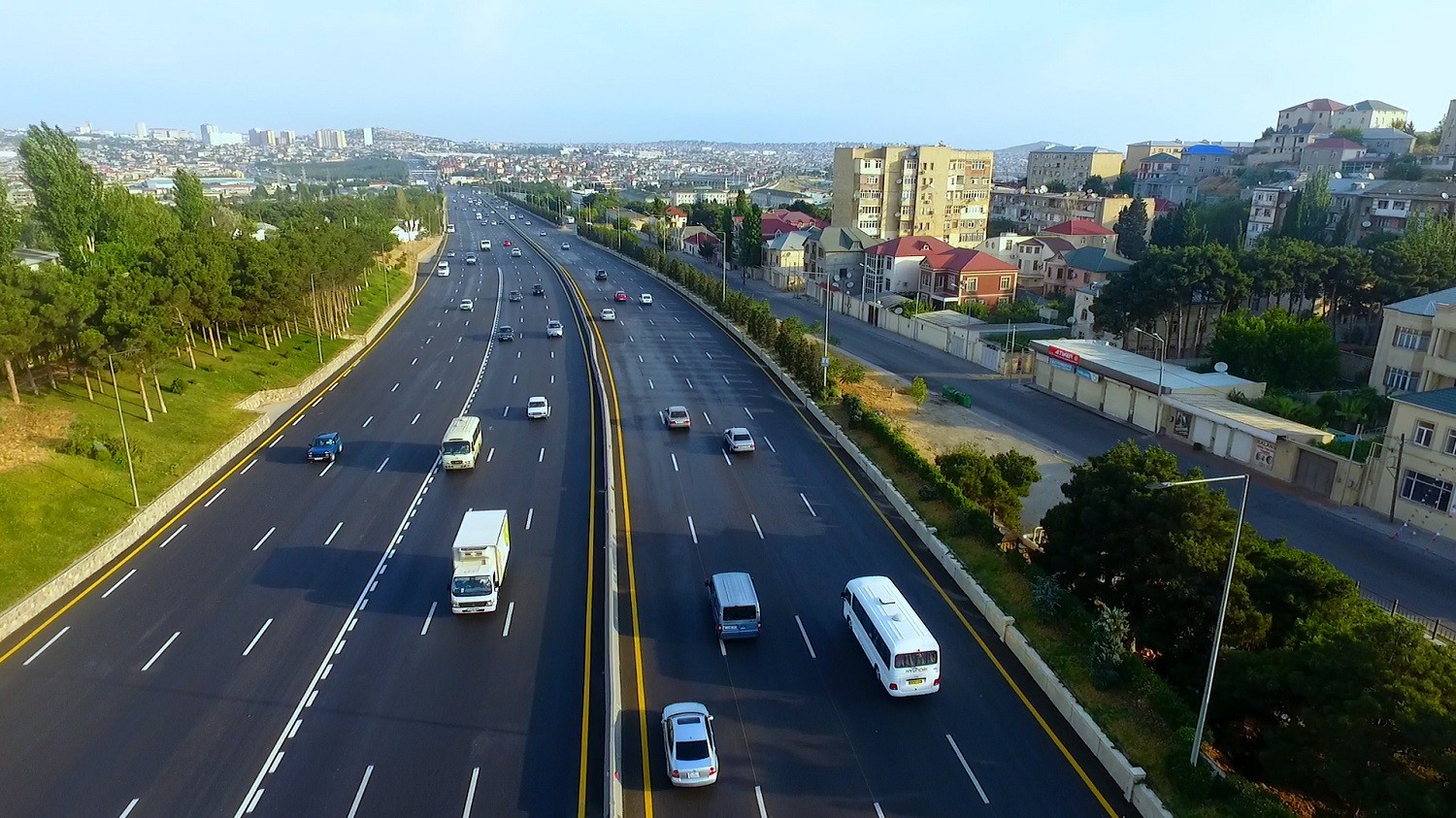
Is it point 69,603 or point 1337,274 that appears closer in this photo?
point 69,603

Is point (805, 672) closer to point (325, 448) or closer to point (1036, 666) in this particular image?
point (1036, 666)

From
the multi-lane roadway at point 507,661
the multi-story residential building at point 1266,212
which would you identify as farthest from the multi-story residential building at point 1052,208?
the multi-lane roadway at point 507,661

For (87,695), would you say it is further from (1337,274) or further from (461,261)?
(461,261)

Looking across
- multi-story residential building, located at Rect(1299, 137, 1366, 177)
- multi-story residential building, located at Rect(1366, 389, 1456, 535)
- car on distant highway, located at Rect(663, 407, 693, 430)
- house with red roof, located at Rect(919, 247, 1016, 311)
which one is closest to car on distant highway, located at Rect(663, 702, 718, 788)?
car on distant highway, located at Rect(663, 407, 693, 430)

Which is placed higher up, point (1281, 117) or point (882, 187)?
point (1281, 117)

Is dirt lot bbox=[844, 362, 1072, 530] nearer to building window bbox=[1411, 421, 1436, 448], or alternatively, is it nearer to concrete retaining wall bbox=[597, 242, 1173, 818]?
concrete retaining wall bbox=[597, 242, 1173, 818]

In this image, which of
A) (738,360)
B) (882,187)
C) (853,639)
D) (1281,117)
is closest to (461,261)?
(882,187)
